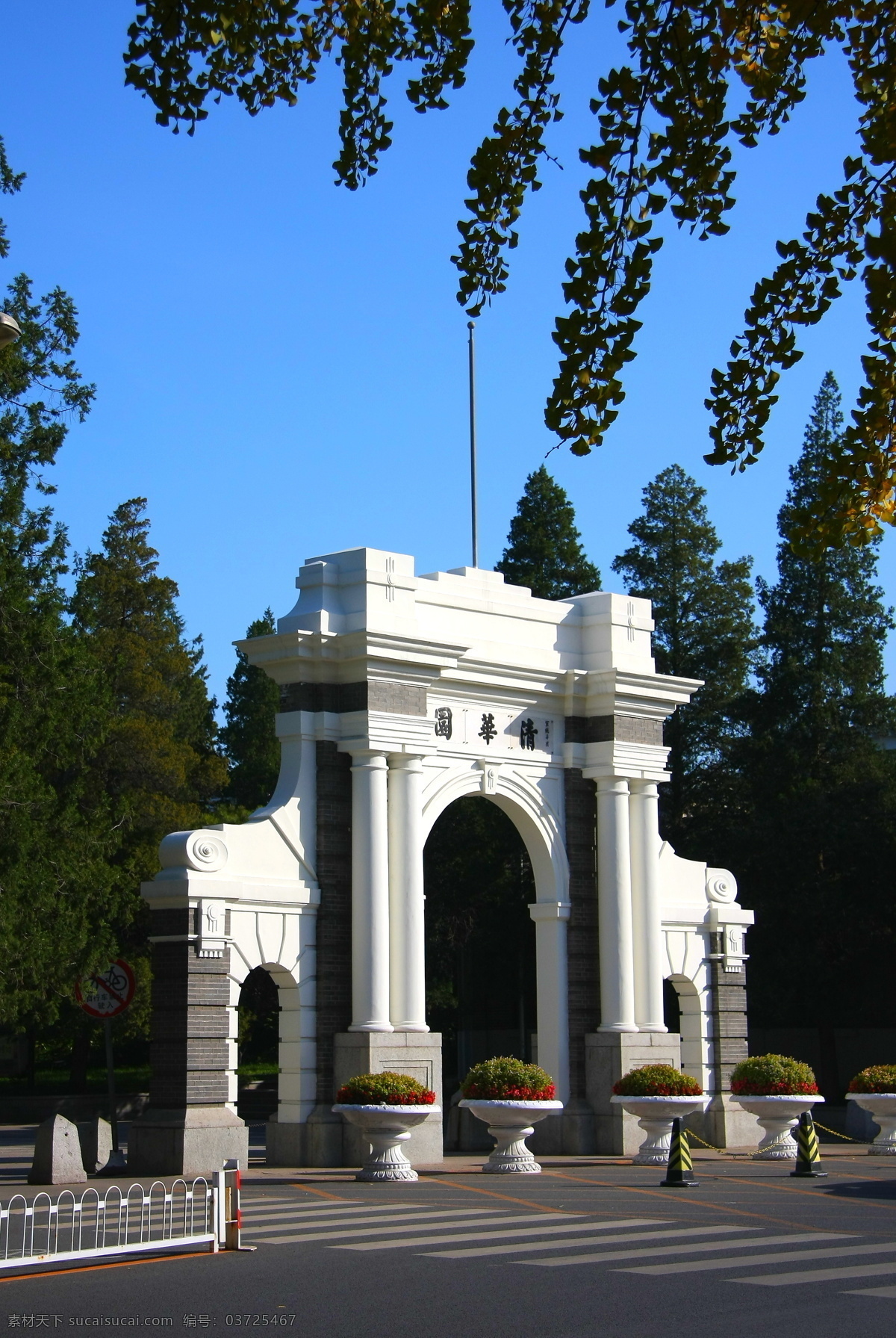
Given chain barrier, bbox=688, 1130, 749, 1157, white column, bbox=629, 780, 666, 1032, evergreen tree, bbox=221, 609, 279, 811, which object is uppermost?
evergreen tree, bbox=221, 609, 279, 811

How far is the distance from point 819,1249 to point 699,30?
967 centimetres

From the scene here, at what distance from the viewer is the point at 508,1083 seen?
58.3 feet

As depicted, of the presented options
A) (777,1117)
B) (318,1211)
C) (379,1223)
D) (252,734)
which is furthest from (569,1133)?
(252,734)

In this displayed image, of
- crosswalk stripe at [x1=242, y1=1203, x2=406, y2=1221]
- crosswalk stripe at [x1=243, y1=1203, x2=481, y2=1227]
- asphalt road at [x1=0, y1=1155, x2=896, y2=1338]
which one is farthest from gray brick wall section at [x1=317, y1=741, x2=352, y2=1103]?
crosswalk stripe at [x1=243, y1=1203, x2=481, y2=1227]

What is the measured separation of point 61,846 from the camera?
88.8 feet

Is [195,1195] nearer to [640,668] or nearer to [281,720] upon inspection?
[281,720]

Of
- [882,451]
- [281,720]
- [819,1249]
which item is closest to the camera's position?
[882,451]

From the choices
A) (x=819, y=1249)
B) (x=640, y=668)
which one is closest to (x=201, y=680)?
(x=640, y=668)

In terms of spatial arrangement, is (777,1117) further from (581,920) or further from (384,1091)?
(384,1091)

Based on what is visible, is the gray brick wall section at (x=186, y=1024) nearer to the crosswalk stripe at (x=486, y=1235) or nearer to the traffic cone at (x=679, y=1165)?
the traffic cone at (x=679, y=1165)

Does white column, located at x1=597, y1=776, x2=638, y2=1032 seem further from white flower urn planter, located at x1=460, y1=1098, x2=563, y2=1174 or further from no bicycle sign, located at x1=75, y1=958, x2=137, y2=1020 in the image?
no bicycle sign, located at x1=75, y1=958, x2=137, y2=1020

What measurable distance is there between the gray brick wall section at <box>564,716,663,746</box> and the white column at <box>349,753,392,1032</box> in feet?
11.6

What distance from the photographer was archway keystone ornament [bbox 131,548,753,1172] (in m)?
17.6

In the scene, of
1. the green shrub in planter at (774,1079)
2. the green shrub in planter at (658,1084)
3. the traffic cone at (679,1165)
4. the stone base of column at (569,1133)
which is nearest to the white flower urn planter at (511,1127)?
the green shrub in planter at (658,1084)
